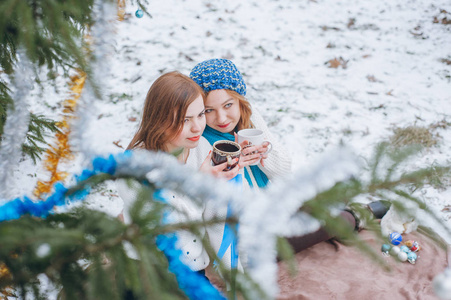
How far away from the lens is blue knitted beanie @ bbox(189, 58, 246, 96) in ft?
6.95

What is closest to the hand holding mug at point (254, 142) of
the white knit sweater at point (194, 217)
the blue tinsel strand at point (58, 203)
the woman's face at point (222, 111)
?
the woman's face at point (222, 111)

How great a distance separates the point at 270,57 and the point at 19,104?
4688 mm

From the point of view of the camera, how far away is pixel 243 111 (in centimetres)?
232

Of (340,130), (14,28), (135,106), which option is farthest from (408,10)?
(14,28)

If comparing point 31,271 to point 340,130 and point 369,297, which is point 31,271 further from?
point 340,130

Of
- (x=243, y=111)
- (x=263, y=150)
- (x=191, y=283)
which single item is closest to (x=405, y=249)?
(x=263, y=150)

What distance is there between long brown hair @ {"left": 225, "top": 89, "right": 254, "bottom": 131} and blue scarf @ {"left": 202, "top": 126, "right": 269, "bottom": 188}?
113mm

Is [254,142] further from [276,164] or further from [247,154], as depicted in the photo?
[276,164]

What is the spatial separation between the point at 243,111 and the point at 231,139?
0.66 ft

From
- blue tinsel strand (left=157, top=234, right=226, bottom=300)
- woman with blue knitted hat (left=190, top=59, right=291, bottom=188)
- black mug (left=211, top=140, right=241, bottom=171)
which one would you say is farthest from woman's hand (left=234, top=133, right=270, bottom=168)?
blue tinsel strand (left=157, top=234, right=226, bottom=300)

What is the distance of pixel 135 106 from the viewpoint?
13.6ft

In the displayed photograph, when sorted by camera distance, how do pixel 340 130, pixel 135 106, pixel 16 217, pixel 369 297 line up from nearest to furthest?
pixel 16 217
pixel 369 297
pixel 340 130
pixel 135 106

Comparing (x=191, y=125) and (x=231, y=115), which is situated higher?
(x=191, y=125)

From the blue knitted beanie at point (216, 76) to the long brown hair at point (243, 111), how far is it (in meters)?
0.04
